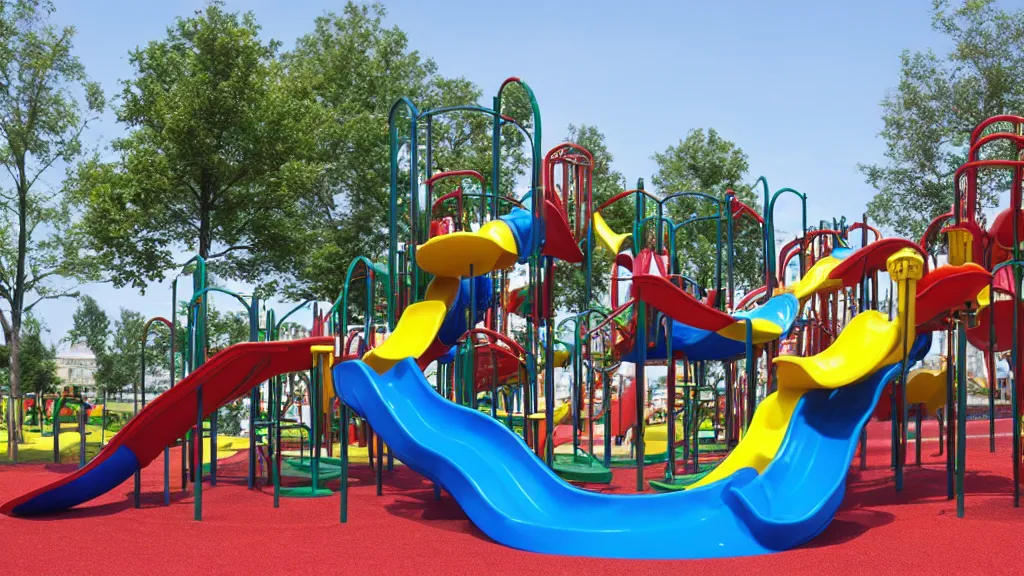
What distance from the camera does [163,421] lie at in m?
11.2

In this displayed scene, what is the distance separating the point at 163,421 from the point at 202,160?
10827 mm

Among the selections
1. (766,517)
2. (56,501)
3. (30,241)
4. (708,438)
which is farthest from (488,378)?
(30,241)

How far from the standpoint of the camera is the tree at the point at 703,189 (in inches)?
1153

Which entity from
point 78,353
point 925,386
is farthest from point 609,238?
point 78,353

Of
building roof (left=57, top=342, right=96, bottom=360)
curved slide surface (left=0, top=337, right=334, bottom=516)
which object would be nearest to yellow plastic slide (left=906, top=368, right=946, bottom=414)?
curved slide surface (left=0, top=337, right=334, bottom=516)

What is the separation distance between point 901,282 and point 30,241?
22443 mm

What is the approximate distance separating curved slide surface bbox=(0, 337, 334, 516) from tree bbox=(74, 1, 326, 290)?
10.5 metres

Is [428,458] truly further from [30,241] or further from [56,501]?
[30,241]

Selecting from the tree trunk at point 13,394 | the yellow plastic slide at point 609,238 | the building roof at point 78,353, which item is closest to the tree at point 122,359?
the building roof at point 78,353

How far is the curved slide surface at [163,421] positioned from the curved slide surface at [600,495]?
1.27 meters

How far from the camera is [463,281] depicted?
12750mm

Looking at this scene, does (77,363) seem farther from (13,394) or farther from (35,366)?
(13,394)

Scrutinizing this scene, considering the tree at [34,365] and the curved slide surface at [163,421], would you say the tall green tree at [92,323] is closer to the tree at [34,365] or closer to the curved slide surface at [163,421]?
the tree at [34,365]

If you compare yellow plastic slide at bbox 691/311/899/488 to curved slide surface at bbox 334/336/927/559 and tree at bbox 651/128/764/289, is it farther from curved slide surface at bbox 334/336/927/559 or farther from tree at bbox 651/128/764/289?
tree at bbox 651/128/764/289
